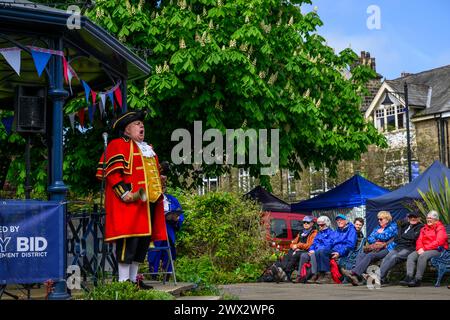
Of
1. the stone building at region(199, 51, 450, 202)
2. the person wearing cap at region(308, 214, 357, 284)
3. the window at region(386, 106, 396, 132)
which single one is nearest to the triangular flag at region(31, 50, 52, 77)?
the person wearing cap at region(308, 214, 357, 284)

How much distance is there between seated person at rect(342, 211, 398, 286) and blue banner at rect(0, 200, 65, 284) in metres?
7.36

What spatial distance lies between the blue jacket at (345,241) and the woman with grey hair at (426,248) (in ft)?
5.78

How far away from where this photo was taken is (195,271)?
16250 millimetres

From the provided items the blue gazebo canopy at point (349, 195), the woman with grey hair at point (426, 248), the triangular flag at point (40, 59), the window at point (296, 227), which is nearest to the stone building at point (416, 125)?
the blue gazebo canopy at point (349, 195)

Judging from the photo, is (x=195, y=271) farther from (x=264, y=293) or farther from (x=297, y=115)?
(x=297, y=115)

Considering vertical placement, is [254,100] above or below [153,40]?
below

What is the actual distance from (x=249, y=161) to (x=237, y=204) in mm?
3113

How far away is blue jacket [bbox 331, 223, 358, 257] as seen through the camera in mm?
16000

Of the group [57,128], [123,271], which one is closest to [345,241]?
[123,271]

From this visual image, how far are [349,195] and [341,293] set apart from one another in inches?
548

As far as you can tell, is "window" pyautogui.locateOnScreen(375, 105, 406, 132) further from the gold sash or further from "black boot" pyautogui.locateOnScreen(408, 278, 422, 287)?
the gold sash

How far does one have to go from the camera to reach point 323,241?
16.4 meters
